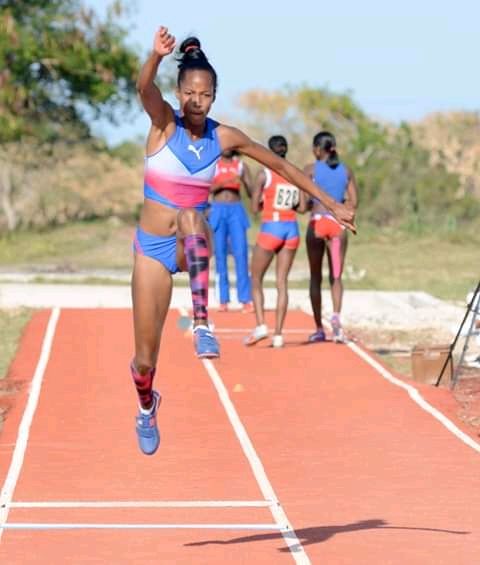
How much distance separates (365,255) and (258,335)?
53.6 feet

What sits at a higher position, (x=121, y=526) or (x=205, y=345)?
(x=205, y=345)

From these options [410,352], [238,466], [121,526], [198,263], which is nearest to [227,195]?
[410,352]

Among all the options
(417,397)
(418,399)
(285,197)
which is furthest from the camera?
(285,197)

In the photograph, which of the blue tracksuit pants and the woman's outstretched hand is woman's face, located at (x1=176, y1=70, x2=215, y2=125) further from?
the blue tracksuit pants

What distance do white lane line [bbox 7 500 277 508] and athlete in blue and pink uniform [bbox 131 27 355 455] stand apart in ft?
5.17

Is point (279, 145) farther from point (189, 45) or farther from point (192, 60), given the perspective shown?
point (192, 60)

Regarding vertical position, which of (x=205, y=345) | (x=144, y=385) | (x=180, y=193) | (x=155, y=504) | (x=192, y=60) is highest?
(x=192, y=60)

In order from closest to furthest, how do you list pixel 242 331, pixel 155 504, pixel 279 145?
1. pixel 155 504
2. pixel 279 145
3. pixel 242 331

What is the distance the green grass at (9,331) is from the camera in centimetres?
1739

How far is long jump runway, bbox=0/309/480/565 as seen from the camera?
29.2 feet

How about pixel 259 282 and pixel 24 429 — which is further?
pixel 259 282

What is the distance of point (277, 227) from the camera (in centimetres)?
1742

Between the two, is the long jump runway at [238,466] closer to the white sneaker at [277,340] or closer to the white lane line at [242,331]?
the white sneaker at [277,340]

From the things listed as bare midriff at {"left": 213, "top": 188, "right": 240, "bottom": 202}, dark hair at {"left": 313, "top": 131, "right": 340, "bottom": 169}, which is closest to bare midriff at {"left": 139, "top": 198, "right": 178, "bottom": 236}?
dark hair at {"left": 313, "top": 131, "right": 340, "bottom": 169}
